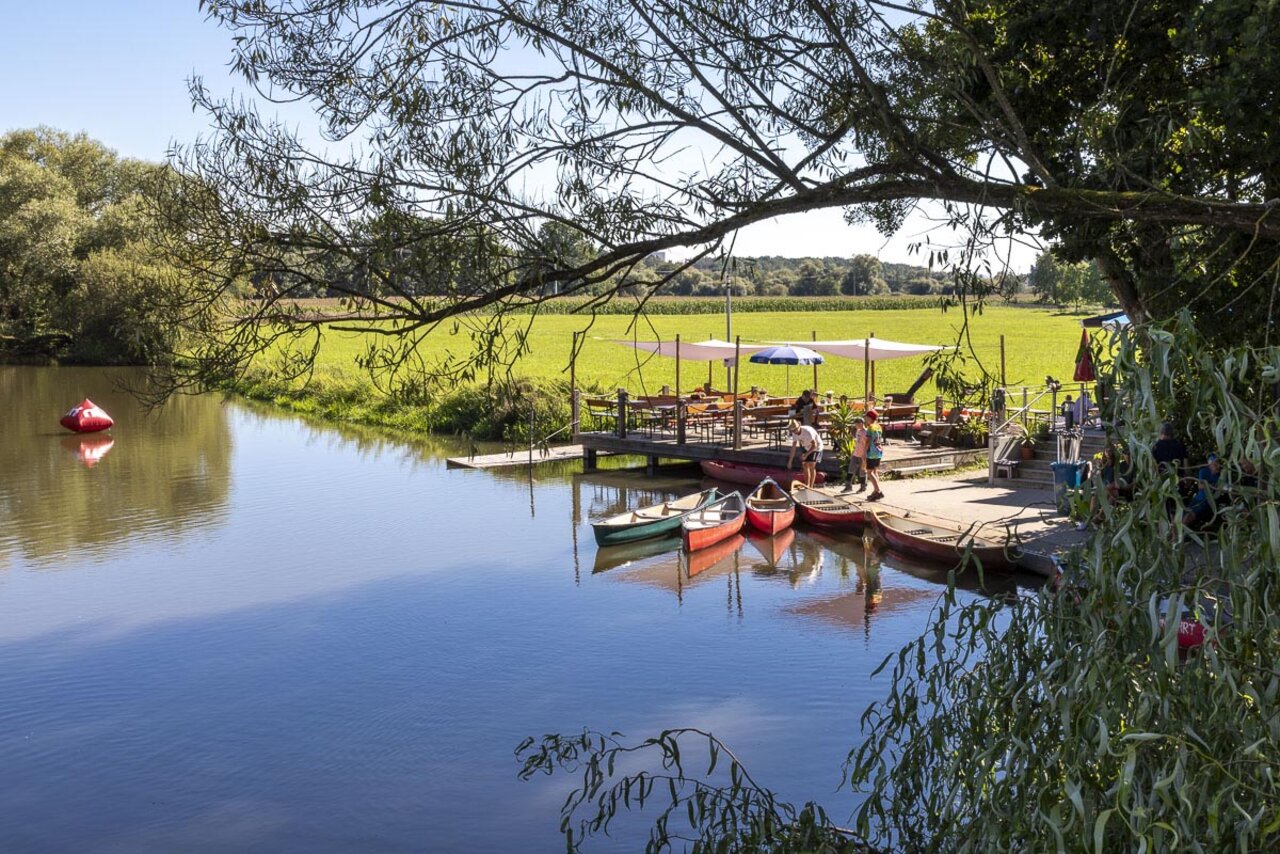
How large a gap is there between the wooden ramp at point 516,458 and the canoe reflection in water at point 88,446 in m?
9.09

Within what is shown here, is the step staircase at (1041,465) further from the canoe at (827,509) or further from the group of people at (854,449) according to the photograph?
the canoe at (827,509)

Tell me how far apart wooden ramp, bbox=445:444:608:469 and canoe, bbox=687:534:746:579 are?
8.85 meters

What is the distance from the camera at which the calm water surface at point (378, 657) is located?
33.9 feet

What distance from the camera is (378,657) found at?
557 inches

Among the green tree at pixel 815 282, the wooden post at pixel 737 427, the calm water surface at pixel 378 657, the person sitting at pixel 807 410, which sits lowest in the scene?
the calm water surface at pixel 378 657

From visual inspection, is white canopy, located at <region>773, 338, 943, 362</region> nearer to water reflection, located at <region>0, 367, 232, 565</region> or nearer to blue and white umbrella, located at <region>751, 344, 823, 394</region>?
blue and white umbrella, located at <region>751, 344, 823, 394</region>

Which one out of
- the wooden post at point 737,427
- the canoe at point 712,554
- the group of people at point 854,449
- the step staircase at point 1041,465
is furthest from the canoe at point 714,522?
the step staircase at point 1041,465

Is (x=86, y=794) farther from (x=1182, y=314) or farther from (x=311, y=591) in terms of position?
(x=1182, y=314)

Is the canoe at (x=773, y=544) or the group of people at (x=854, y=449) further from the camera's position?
the group of people at (x=854, y=449)

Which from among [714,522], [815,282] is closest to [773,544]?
[714,522]

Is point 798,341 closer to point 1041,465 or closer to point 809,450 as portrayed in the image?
point 809,450

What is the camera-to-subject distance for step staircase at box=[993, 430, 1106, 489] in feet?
66.6

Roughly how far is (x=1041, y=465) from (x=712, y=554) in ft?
21.0

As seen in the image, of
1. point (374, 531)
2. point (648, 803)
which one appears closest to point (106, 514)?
point (374, 531)
